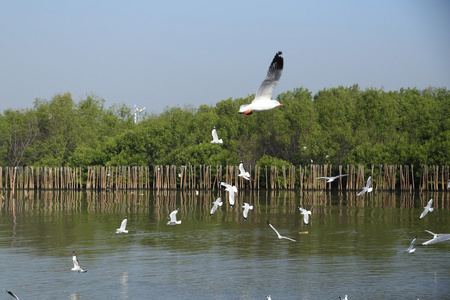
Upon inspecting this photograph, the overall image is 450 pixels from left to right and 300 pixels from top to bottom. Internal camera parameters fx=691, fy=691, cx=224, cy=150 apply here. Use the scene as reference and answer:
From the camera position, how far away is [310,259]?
100.0 feet

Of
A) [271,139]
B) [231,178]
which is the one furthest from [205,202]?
[271,139]

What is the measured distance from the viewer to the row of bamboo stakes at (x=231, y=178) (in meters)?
73.8

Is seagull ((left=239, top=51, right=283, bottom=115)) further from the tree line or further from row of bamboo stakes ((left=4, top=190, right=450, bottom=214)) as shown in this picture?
the tree line

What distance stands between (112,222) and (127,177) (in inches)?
1647

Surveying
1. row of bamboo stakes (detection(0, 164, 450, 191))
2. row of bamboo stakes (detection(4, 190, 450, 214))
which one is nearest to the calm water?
row of bamboo stakes (detection(4, 190, 450, 214))

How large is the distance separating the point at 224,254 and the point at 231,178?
44242mm

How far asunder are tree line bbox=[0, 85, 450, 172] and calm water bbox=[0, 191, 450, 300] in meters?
22.3

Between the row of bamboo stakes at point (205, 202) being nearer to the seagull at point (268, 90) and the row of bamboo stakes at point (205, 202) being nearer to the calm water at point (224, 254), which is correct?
the calm water at point (224, 254)

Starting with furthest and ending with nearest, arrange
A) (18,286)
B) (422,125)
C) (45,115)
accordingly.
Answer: (45,115) → (422,125) → (18,286)

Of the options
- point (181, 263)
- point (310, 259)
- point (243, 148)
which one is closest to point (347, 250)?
point (310, 259)

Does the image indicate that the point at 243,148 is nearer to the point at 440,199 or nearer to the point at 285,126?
the point at 285,126

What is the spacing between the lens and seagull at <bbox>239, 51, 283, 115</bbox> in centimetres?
1661

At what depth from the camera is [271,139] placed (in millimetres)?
87938

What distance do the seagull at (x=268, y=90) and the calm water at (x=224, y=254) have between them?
342 inches
